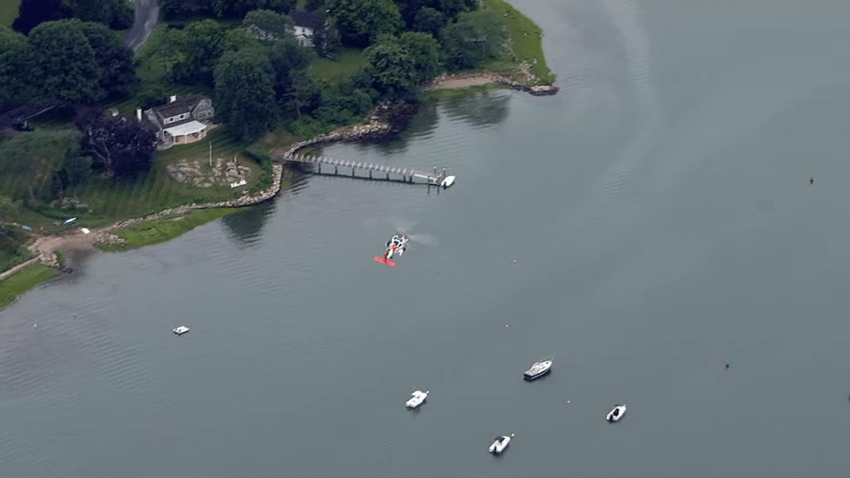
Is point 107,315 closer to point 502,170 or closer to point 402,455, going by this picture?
point 402,455

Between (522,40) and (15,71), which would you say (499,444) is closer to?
(15,71)

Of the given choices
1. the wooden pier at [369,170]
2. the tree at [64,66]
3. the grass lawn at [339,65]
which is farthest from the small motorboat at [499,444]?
the tree at [64,66]

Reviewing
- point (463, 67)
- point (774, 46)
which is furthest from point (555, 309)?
point (774, 46)

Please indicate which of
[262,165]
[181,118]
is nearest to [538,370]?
[262,165]

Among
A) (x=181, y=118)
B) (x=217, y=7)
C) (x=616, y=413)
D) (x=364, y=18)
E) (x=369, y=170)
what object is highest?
(x=217, y=7)

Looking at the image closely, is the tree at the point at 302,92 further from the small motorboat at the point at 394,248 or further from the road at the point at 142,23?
the small motorboat at the point at 394,248

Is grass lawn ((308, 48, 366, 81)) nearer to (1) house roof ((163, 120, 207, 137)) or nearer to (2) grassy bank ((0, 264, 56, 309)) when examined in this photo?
(1) house roof ((163, 120, 207, 137))

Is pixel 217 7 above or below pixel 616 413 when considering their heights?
above
